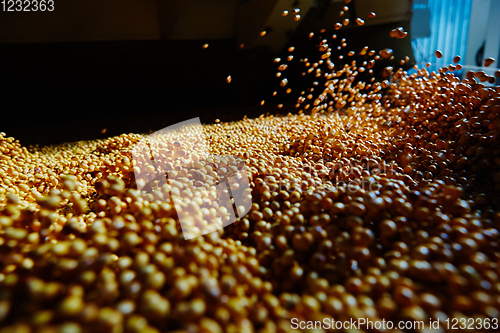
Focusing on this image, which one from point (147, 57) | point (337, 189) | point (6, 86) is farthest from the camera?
point (147, 57)

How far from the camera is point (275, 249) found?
652 mm

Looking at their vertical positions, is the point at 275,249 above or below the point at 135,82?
below

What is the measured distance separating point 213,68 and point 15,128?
7.55ft

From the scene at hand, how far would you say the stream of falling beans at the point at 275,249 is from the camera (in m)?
0.45

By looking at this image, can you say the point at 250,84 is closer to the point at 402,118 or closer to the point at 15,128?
the point at 402,118

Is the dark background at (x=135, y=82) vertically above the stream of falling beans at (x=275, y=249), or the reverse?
the dark background at (x=135, y=82)

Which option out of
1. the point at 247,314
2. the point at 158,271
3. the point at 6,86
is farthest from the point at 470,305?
the point at 6,86

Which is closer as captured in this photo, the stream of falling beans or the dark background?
the stream of falling beans

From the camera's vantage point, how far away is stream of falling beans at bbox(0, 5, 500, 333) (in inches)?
17.6

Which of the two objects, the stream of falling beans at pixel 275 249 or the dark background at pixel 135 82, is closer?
the stream of falling beans at pixel 275 249

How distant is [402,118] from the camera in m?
1.44

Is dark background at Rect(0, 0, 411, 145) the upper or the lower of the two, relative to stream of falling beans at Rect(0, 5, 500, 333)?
upper

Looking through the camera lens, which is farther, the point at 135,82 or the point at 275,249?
the point at 135,82

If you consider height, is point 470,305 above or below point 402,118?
below
